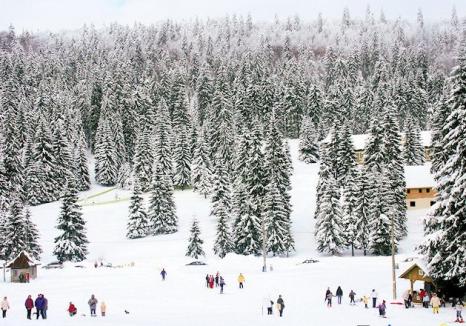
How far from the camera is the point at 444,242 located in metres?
34.1

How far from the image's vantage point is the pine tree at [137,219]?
80.8m

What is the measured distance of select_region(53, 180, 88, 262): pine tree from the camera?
225 feet

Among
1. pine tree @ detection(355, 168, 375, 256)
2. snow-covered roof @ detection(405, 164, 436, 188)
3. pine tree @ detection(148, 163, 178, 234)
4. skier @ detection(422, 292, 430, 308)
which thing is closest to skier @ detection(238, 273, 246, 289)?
skier @ detection(422, 292, 430, 308)

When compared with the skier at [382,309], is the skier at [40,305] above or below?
above

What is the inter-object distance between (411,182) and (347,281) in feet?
141

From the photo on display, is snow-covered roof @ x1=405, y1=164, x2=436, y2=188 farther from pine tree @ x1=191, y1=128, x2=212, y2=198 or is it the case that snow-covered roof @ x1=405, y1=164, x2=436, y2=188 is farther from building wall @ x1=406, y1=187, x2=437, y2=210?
pine tree @ x1=191, y1=128, x2=212, y2=198

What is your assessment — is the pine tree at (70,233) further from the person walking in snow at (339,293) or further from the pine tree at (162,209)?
the person walking in snow at (339,293)

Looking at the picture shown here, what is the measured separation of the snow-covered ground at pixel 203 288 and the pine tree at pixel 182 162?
2281 centimetres

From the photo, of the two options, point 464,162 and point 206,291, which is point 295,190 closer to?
point 206,291

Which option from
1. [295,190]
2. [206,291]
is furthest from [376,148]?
[206,291]

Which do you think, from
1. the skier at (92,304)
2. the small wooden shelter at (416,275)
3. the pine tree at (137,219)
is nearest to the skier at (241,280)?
the small wooden shelter at (416,275)

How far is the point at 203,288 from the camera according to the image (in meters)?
44.0

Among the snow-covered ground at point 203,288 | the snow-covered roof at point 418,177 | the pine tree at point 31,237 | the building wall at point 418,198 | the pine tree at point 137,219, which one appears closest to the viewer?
the snow-covered ground at point 203,288

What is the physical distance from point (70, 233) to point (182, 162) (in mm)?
34397
